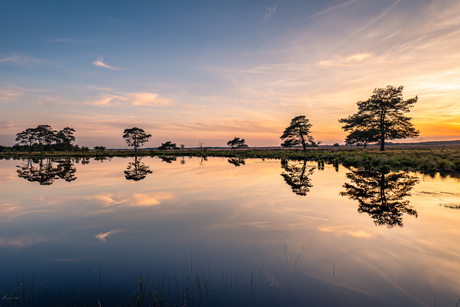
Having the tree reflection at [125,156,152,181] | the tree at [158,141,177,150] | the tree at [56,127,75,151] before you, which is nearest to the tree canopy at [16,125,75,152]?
the tree at [56,127,75,151]

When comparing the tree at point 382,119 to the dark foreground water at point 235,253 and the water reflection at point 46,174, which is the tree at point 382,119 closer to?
the dark foreground water at point 235,253

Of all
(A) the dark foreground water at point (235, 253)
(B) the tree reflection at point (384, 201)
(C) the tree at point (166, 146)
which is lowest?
(A) the dark foreground water at point (235, 253)

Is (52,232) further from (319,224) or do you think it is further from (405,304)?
(405,304)

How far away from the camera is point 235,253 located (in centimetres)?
543

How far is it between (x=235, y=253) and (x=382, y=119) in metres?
45.0

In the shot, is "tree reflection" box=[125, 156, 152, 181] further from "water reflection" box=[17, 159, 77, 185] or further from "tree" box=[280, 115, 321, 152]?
"tree" box=[280, 115, 321, 152]

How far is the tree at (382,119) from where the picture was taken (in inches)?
1455

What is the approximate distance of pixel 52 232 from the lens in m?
7.01

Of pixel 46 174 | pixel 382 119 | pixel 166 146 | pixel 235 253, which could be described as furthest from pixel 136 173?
pixel 166 146

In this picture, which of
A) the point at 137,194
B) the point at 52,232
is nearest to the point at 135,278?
the point at 52,232

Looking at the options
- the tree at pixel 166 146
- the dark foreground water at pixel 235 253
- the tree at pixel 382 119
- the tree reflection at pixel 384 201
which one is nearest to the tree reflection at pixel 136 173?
the dark foreground water at pixel 235 253

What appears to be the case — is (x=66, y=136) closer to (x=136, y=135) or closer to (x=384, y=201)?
(x=136, y=135)

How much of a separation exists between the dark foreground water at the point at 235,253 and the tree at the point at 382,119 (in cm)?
3361

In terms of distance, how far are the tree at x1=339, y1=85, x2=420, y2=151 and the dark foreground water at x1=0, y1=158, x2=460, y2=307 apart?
→ 33.6 m
